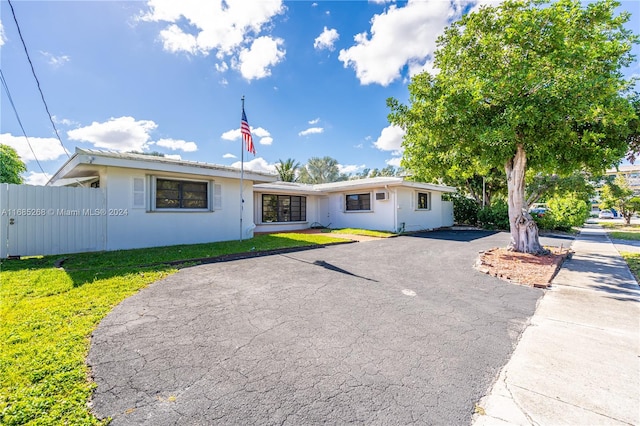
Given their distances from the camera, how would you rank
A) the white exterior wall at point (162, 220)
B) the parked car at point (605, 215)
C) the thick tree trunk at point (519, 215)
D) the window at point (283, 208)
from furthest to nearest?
the parked car at point (605, 215)
the window at point (283, 208)
the thick tree trunk at point (519, 215)
the white exterior wall at point (162, 220)

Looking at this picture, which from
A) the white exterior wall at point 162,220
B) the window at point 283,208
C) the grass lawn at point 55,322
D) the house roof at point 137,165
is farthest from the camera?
the window at point 283,208

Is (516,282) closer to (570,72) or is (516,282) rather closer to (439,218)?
(570,72)

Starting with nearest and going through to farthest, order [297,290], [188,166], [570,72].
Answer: [297,290], [570,72], [188,166]

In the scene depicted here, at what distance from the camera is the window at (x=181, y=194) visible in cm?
915

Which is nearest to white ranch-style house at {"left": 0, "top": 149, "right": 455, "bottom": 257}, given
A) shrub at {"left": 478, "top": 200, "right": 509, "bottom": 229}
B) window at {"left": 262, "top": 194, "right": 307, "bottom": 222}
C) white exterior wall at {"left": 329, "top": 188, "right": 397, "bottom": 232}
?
white exterior wall at {"left": 329, "top": 188, "right": 397, "bottom": 232}

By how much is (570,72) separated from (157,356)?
9.38 m

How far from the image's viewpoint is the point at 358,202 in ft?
53.2

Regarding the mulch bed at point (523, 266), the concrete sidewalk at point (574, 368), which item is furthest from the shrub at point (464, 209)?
the concrete sidewalk at point (574, 368)

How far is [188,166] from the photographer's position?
9047 mm

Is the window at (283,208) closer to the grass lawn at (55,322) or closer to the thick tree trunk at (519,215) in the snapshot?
the grass lawn at (55,322)

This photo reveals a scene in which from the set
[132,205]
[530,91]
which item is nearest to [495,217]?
[530,91]

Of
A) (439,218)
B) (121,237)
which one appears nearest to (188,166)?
(121,237)

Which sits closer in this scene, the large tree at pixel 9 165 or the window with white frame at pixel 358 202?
the window with white frame at pixel 358 202

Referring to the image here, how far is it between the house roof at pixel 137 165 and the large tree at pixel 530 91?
668 cm
